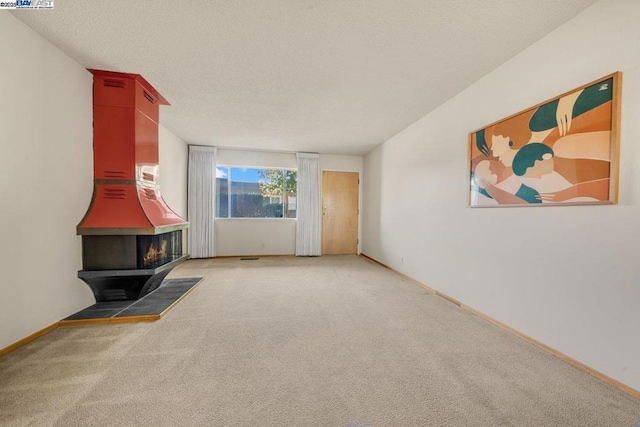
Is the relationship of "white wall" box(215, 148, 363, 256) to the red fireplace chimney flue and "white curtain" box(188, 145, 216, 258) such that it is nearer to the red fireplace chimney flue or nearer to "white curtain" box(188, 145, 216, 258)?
"white curtain" box(188, 145, 216, 258)

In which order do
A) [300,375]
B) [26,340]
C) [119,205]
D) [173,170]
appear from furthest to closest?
[173,170] < [119,205] < [26,340] < [300,375]

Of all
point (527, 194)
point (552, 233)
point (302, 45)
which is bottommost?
point (552, 233)

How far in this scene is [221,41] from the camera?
6.36 ft

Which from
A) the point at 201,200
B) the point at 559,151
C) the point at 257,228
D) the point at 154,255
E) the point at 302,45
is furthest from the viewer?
the point at 257,228

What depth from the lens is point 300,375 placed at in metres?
1.54

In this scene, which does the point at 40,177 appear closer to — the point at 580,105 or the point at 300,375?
the point at 300,375

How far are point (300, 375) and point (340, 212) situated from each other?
4.61 metres

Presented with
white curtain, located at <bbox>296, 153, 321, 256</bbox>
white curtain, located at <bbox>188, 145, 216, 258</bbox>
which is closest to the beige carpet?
white curtain, located at <bbox>188, 145, 216, 258</bbox>

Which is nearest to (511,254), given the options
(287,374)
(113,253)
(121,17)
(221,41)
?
(287,374)

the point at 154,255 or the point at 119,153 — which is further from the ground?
the point at 119,153

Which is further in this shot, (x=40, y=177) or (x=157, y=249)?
(x=157, y=249)

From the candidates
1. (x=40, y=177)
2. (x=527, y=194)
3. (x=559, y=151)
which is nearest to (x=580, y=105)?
(x=559, y=151)

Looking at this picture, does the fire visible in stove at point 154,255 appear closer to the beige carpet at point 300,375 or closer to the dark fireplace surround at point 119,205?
the dark fireplace surround at point 119,205

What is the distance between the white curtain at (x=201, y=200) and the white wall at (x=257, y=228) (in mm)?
211
